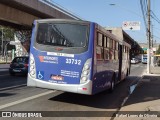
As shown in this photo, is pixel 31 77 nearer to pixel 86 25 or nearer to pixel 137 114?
pixel 86 25

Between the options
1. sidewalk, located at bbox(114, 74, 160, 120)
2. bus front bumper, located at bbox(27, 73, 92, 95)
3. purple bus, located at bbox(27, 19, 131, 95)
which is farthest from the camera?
purple bus, located at bbox(27, 19, 131, 95)

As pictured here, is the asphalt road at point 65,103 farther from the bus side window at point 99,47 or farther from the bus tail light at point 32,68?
the bus side window at point 99,47

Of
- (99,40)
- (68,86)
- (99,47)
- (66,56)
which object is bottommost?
(68,86)

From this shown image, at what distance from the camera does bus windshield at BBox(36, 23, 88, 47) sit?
38.8 ft

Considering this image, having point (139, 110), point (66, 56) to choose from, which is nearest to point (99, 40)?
point (66, 56)

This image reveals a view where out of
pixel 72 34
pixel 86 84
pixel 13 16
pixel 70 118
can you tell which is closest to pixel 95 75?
pixel 86 84

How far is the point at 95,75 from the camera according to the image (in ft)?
39.2

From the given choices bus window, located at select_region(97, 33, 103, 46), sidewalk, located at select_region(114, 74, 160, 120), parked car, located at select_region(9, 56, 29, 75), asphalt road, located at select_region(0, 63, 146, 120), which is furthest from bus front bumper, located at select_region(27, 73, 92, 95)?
parked car, located at select_region(9, 56, 29, 75)

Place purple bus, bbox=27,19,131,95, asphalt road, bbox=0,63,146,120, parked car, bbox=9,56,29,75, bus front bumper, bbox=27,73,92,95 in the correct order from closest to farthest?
asphalt road, bbox=0,63,146,120, bus front bumper, bbox=27,73,92,95, purple bus, bbox=27,19,131,95, parked car, bbox=9,56,29,75

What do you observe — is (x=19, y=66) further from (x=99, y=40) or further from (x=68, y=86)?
(x=68, y=86)

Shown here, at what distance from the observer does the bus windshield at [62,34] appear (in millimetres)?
11828

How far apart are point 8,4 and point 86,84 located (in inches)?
790

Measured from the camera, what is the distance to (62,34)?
12.1 m

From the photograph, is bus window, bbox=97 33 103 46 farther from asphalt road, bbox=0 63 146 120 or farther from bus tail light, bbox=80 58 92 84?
asphalt road, bbox=0 63 146 120
